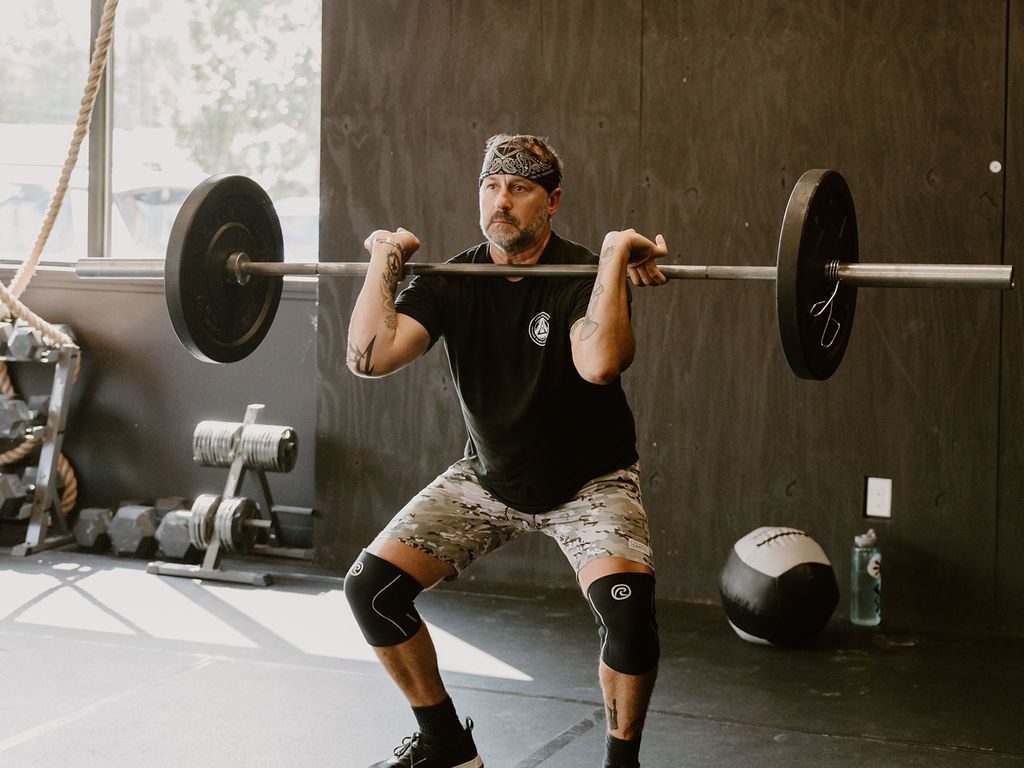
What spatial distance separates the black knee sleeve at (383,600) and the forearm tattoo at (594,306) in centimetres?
61

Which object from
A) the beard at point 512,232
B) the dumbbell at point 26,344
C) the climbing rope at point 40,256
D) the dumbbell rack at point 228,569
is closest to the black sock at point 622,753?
the beard at point 512,232

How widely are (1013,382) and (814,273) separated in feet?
5.53

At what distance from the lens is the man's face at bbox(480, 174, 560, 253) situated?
8.60ft

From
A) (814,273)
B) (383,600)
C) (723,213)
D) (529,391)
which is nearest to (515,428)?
(529,391)

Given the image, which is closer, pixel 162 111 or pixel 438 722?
pixel 438 722

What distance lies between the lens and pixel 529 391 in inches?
101

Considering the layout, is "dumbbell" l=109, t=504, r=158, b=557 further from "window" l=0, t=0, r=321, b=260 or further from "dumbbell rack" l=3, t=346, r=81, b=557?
"window" l=0, t=0, r=321, b=260

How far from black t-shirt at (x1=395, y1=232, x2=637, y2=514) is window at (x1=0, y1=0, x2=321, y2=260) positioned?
7.53 feet

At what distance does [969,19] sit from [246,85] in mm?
2706

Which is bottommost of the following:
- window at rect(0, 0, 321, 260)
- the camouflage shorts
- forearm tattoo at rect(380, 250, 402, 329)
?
the camouflage shorts

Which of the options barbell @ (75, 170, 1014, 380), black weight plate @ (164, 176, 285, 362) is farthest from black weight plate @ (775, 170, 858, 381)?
black weight plate @ (164, 176, 285, 362)

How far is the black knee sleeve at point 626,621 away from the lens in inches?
90.7

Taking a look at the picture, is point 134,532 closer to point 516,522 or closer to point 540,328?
point 516,522

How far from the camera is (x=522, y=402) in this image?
256 cm
